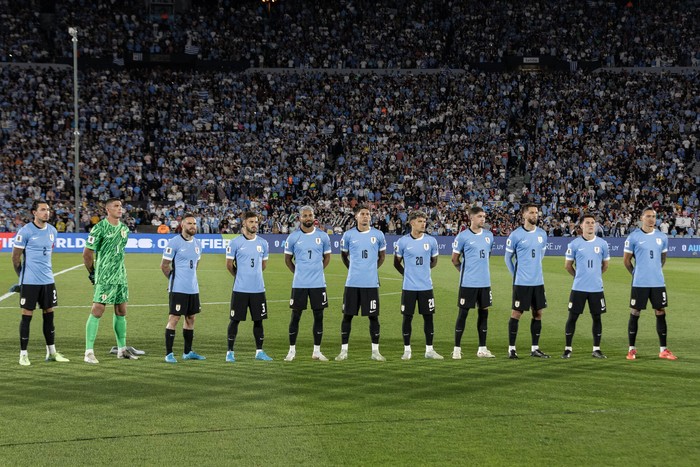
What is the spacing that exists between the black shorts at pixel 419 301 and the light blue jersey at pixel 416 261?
0.26 ft

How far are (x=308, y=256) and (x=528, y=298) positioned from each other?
11.2ft

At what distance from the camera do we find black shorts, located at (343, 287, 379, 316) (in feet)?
39.5

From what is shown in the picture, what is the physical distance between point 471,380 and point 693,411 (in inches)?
107

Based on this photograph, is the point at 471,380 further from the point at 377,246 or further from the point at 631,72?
the point at 631,72

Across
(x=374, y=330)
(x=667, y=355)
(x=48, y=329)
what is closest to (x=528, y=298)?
(x=667, y=355)

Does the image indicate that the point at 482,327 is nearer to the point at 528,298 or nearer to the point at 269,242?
the point at 528,298

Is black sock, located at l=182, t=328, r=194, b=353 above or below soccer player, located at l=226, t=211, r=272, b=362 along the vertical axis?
below

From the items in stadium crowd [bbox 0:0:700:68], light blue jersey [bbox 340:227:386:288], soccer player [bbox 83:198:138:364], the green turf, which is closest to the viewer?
the green turf

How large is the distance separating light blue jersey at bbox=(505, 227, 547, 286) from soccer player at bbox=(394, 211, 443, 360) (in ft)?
4.24

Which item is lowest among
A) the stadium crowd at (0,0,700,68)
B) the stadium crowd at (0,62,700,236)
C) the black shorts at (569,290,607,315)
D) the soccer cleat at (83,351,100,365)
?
the soccer cleat at (83,351,100,365)

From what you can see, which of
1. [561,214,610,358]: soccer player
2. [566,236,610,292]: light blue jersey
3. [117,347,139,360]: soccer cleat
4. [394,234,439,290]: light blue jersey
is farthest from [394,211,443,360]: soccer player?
[117,347,139,360]: soccer cleat

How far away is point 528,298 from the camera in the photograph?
486 inches

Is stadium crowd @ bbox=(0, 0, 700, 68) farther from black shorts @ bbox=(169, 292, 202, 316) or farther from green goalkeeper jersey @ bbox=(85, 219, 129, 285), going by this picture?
black shorts @ bbox=(169, 292, 202, 316)

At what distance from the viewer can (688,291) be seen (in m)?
23.4
